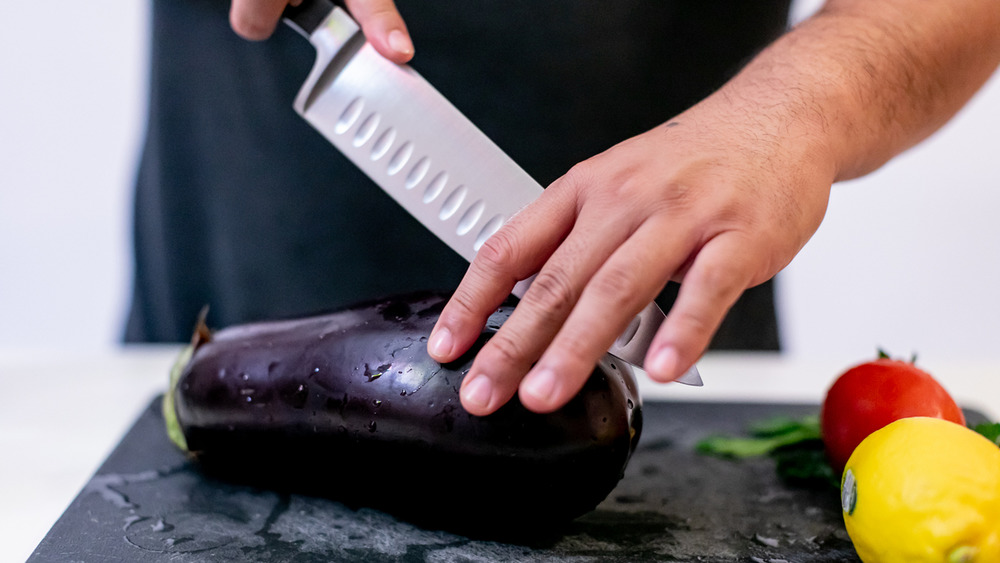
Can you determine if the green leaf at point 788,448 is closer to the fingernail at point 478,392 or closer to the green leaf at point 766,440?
the green leaf at point 766,440

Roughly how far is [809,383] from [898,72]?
2.33 feet

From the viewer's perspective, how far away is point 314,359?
102 cm

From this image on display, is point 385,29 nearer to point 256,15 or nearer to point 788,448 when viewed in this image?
point 256,15

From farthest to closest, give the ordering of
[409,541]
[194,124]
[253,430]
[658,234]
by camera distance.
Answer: [194,124]
[253,430]
[409,541]
[658,234]

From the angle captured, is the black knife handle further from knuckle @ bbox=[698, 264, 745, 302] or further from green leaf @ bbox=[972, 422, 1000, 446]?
green leaf @ bbox=[972, 422, 1000, 446]

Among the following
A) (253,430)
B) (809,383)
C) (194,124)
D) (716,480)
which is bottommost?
(809,383)

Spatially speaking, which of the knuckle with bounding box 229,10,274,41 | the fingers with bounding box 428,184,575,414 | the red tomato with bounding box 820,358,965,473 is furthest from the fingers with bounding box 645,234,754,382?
the knuckle with bounding box 229,10,274,41

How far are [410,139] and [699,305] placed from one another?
50 cm

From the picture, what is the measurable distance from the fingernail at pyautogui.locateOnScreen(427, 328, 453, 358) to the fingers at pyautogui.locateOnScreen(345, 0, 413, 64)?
425mm

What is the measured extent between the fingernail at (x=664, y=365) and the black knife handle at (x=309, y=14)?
0.74m

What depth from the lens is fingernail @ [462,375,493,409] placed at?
799 millimetres

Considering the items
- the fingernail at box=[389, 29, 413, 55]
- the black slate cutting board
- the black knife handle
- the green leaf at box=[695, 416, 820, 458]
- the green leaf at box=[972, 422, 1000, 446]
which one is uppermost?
the black knife handle

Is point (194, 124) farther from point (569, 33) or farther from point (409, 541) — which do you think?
point (409, 541)

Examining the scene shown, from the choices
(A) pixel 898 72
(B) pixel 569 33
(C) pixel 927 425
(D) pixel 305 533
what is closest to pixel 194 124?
(B) pixel 569 33
